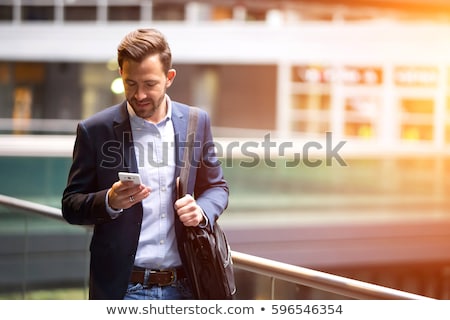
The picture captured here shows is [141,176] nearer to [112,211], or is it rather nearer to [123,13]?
[112,211]

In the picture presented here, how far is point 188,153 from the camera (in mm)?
2049

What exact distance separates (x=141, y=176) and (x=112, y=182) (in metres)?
0.07

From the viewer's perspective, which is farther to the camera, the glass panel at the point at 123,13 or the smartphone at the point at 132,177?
the glass panel at the point at 123,13

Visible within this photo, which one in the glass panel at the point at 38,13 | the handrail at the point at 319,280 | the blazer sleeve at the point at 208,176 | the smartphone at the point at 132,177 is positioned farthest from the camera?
the glass panel at the point at 38,13

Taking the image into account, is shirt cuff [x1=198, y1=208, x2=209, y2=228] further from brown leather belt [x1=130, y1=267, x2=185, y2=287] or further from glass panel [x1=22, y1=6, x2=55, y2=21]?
glass panel [x1=22, y1=6, x2=55, y2=21]

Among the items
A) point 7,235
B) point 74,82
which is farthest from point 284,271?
point 74,82

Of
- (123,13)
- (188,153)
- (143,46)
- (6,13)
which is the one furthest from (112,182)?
A: (6,13)

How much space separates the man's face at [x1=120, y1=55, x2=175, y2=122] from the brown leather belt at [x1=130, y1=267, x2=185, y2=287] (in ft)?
1.21

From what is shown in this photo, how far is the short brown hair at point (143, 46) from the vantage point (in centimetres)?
198

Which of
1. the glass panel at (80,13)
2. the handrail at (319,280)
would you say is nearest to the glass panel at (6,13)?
the glass panel at (80,13)

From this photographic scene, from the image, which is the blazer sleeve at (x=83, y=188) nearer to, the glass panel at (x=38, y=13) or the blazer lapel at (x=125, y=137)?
the blazer lapel at (x=125, y=137)

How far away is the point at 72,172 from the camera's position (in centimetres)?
204

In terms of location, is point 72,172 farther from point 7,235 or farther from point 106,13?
point 106,13
